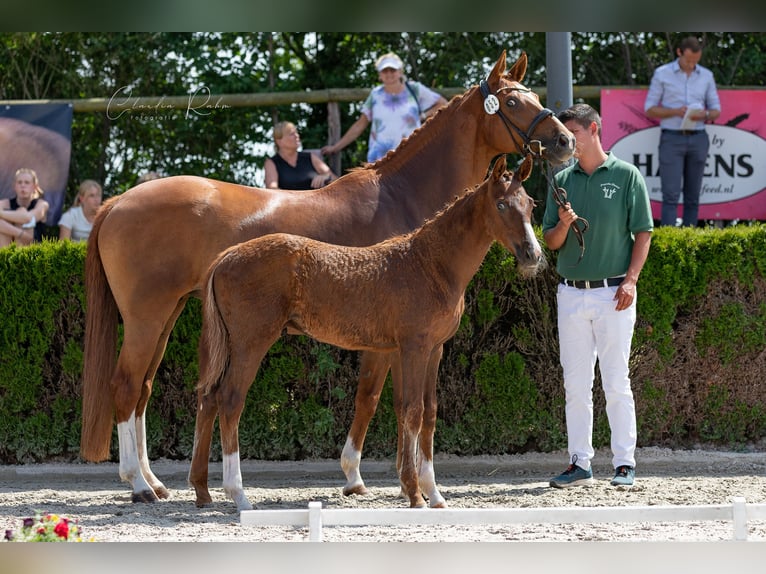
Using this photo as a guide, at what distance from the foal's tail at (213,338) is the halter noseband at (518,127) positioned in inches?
81.2

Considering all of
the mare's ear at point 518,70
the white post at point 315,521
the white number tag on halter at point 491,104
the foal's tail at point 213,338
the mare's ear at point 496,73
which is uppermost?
the mare's ear at point 518,70

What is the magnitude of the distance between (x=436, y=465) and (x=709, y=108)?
4665 mm

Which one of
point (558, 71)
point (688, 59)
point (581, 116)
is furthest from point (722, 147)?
point (581, 116)

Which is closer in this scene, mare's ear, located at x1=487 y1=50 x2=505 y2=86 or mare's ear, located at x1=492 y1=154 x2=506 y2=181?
mare's ear, located at x1=492 y1=154 x2=506 y2=181

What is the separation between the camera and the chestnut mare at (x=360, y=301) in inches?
203

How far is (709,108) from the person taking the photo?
9.06m

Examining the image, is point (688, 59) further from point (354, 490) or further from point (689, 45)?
point (354, 490)

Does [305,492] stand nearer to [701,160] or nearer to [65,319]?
[65,319]

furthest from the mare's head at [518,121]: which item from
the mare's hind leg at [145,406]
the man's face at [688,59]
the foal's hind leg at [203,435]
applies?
the man's face at [688,59]

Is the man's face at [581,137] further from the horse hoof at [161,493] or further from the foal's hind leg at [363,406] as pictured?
the horse hoof at [161,493]

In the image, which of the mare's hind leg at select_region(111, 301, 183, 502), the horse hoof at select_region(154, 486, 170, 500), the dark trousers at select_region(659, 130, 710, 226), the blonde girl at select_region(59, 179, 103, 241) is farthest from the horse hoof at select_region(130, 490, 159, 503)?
the dark trousers at select_region(659, 130, 710, 226)

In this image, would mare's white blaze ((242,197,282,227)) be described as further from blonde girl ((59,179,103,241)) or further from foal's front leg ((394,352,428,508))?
blonde girl ((59,179,103,241))

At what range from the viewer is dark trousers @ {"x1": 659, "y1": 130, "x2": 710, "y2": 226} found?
886cm

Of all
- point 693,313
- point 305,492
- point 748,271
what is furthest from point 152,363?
point 748,271
